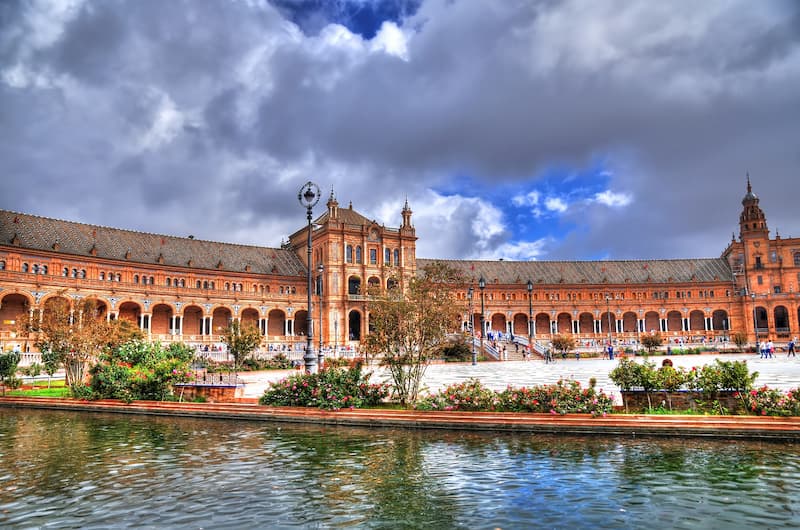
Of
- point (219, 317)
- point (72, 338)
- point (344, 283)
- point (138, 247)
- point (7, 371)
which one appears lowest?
point (7, 371)

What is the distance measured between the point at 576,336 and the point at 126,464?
83.2 metres

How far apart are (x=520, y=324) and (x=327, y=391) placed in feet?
264

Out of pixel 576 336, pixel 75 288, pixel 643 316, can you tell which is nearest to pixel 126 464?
pixel 75 288

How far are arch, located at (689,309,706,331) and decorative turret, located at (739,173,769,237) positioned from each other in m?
14.3

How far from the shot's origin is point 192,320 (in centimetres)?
6694

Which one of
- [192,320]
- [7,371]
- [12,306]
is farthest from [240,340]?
[192,320]

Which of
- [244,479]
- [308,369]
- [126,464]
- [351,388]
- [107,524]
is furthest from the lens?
[308,369]

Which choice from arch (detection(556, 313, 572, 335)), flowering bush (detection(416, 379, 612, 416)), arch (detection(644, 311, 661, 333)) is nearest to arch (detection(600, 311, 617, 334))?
arch (detection(556, 313, 572, 335))

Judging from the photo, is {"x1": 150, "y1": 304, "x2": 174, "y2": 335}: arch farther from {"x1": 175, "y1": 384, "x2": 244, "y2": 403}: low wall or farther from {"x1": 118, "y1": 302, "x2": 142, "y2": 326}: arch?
{"x1": 175, "y1": 384, "x2": 244, "y2": 403}: low wall

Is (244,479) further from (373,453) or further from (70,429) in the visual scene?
(70,429)

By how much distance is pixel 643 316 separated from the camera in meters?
92.6

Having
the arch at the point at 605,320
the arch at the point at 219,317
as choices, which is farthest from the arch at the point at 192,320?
the arch at the point at 605,320

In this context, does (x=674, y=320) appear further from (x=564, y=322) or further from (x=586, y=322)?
(x=564, y=322)

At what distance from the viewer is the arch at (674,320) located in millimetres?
93375
